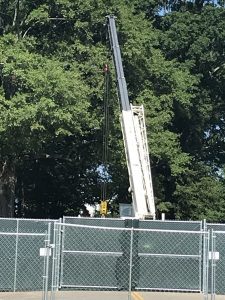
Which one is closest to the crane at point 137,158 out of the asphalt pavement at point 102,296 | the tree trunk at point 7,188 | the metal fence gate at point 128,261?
the metal fence gate at point 128,261

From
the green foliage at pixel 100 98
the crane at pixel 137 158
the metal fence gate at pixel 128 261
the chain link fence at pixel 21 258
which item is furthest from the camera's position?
the green foliage at pixel 100 98

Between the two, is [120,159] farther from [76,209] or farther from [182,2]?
[182,2]

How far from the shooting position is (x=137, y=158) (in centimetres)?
2455

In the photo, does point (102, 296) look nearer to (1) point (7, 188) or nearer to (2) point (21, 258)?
(2) point (21, 258)

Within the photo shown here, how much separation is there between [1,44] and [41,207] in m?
17.4

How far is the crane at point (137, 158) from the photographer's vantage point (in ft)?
75.2

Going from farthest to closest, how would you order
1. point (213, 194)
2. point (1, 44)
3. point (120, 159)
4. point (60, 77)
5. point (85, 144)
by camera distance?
point (213, 194)
point (85, 144)
point (120, 159)
point (1, 44)
point (60, 77)

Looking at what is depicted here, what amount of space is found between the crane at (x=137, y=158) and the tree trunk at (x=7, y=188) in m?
11.5

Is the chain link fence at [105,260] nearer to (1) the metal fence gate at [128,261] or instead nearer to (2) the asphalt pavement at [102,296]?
(1) the metal fence gate at [128,261]

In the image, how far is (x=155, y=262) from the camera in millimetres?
17688

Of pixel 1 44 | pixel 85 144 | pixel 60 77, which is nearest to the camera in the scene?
pixel 60 77

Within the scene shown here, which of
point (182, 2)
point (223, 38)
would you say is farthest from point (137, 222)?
point (182, 2)

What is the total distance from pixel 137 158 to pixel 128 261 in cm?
847

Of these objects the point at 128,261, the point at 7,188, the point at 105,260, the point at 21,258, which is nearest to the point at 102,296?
the point at 128,261
